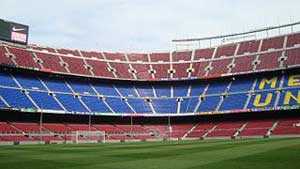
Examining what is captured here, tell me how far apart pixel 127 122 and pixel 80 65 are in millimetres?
16497

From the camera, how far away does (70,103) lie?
8300 centimetres

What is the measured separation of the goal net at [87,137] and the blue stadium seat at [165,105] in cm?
2084

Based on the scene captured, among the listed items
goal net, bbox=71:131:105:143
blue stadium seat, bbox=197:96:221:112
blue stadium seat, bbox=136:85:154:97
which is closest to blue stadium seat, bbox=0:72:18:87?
goal net, bbox=71:131:105:143

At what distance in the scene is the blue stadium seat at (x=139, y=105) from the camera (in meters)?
91.9

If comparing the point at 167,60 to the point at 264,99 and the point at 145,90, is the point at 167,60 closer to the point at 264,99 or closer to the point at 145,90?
the point at 145,90

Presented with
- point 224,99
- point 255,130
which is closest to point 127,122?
point 224,99

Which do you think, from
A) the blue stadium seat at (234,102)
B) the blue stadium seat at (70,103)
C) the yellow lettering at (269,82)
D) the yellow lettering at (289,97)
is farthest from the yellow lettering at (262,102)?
→ the blue stadium seat at (70,103)

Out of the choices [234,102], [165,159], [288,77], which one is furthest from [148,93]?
[165,159]

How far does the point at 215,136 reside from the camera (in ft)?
266

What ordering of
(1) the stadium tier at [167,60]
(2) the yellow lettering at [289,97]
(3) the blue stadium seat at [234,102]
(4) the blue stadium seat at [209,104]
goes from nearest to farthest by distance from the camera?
(2) the yellow lettering at [289,97], (3) the blue stadium seat at [234,102], (1) the stadium tier at [167,60], (4) the blue stadium seat at [209,104]

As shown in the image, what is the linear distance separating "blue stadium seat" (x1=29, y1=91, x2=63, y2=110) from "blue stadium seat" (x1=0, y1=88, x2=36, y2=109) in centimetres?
173

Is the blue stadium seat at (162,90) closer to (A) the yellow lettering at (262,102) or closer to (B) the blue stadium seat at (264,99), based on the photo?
(B) the blue stadium seat at (264,99)

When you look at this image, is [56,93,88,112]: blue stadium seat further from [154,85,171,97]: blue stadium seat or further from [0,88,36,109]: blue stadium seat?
[154,85,171,97]: blue stadium seat

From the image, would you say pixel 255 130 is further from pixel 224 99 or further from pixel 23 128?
pixel 23 128
